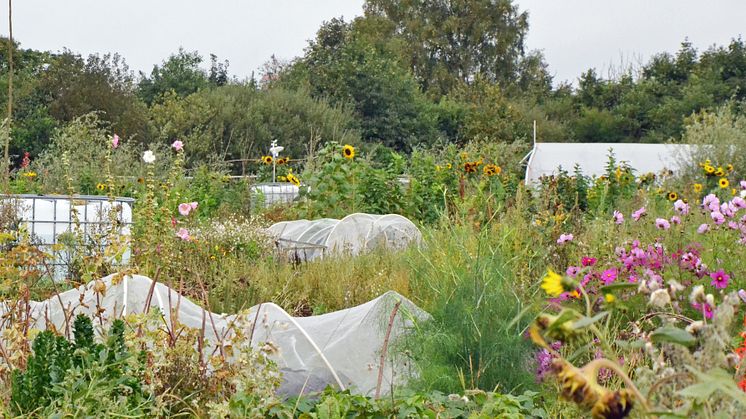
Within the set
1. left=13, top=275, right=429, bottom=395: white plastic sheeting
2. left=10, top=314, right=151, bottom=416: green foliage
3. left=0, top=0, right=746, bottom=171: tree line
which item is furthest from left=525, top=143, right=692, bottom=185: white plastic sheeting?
left=10, top=314, right=151, bottom=416: green foliage

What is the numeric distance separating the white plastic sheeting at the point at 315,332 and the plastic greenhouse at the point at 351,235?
2978 millimetres

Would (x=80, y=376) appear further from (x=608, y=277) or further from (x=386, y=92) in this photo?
(x=386, y=92)

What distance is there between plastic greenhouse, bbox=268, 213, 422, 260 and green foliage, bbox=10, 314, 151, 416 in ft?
14.0

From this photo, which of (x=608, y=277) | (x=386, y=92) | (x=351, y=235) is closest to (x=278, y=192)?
(x=351, y=235)

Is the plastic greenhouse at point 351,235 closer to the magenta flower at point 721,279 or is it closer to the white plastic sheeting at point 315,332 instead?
the white plastic sheeting at point 315,332

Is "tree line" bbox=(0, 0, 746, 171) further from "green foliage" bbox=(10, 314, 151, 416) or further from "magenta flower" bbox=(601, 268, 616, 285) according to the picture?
"green foliage" bbox=(10, 314, 151, 416)

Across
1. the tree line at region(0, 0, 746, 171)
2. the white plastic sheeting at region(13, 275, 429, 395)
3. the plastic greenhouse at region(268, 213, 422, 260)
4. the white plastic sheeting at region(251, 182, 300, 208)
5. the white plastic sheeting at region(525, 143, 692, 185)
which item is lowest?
the white plastic sheeting at region(13, 275, 429, 395)

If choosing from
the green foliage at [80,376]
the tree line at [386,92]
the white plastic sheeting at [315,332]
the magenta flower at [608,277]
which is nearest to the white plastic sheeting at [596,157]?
the tree line at [386,92]

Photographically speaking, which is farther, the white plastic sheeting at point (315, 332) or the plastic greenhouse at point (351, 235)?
the plastic greenhouse at point (351, 235)

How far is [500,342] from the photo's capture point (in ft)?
13.0

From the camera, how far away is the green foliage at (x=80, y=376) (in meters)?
2.72

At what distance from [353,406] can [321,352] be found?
100cm

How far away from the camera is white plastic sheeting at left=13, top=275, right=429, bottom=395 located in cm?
395

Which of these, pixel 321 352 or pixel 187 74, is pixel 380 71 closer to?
pixel 187 74
